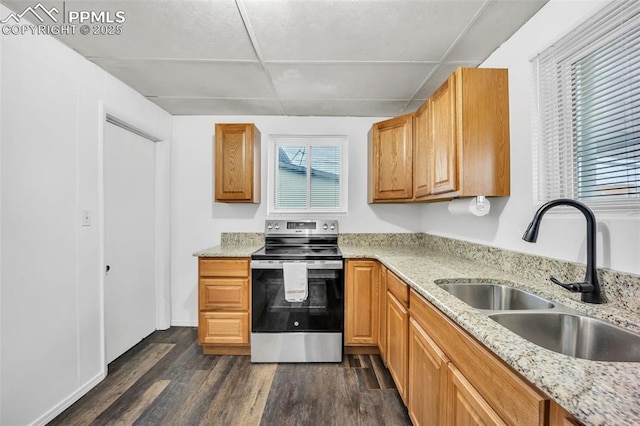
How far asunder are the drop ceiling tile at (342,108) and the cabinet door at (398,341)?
72.3 inches

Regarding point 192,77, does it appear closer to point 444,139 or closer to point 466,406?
point 444,139

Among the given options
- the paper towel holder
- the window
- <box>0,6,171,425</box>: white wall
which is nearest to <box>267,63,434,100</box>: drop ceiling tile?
the window

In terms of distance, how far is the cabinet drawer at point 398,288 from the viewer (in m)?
1.66

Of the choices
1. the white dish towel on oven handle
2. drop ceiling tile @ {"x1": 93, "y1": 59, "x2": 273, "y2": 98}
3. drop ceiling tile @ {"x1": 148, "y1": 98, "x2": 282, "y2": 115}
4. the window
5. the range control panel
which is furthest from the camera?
the window

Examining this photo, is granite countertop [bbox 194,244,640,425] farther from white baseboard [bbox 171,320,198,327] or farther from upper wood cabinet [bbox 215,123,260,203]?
white baseboard [bbox 171,320,198,327]

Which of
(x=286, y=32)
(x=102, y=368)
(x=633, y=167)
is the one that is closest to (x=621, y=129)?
(x=633, y=167)

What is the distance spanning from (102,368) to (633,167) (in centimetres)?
331

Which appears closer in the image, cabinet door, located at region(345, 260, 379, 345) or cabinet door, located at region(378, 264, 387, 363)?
cabinet door, located at region(378, 264, 387, 363)

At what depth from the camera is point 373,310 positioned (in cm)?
238

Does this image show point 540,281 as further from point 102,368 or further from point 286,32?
point 102,368

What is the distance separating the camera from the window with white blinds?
3.53 ft

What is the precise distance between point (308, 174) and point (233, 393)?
214 cm

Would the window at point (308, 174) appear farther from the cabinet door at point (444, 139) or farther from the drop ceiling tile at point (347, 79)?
the cabinet door at point (444, 139)

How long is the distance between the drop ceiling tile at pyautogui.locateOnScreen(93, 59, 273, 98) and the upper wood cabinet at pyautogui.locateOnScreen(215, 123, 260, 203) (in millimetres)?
328
